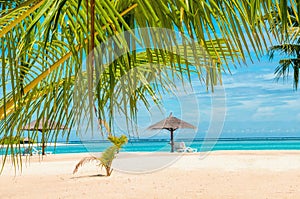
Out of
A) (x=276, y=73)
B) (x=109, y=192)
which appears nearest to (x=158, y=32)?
(x=109, y=192)

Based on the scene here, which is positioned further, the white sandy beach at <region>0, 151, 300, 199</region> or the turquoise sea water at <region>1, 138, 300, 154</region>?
the white sandy beach at <region>0, 151, 300, 199</region>

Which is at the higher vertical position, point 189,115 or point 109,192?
point 189,115

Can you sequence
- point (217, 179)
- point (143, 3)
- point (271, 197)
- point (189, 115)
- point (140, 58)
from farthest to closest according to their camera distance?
point (217, 179) → point (271, 197) → point (140, 58) → point (189, 115) → point (143, 3)

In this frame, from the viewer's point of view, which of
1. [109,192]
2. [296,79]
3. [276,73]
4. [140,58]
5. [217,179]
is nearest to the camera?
[140,58]

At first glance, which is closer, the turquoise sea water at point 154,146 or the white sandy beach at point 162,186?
the turquoise sea water at point 154,146

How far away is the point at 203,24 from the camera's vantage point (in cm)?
90

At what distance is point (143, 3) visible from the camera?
83cm

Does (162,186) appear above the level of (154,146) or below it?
above

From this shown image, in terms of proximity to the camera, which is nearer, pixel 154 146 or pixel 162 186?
pixel 162 186

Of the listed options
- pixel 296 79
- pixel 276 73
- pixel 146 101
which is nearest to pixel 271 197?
pixel 146 101

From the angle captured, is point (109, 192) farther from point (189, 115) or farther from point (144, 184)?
point (189, 115)

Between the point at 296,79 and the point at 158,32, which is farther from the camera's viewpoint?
the point at 296,79

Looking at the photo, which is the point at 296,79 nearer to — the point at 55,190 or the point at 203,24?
the point at 55,190

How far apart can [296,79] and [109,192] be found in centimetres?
771
